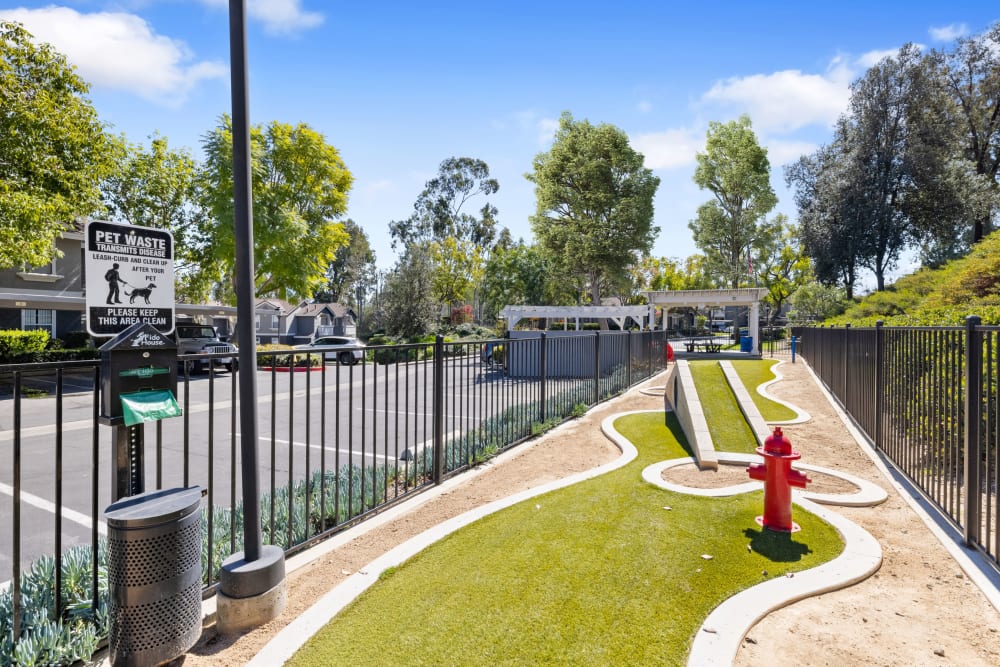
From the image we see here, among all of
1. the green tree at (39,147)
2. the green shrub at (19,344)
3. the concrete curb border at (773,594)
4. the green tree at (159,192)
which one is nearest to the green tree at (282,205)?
the green tree at (159,192)

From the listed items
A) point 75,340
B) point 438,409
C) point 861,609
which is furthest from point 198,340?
point 861,609

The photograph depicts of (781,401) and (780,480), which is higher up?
(780,480)

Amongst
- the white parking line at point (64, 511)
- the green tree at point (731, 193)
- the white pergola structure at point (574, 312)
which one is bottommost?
the white parking line at point (64, 511)

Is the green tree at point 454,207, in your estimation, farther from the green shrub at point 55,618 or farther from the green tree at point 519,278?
the green shrub at point 55,618

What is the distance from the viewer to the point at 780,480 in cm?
427

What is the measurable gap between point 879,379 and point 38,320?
96.7 ft

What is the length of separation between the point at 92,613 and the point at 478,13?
321 inches

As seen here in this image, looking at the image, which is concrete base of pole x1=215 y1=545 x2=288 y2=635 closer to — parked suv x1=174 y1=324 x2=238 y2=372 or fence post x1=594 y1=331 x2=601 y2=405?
fence post x1=594 y1=331 x2=601 y2=405

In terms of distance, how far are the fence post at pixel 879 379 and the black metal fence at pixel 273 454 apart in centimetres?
452

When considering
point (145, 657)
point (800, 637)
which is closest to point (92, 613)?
point (145, 657)

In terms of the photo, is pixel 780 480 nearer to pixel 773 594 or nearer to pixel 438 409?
pixel 773 594

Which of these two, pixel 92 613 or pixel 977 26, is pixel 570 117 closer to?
pixel 977 26

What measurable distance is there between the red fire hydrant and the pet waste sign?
176 inches

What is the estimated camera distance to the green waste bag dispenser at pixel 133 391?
2682 mm
